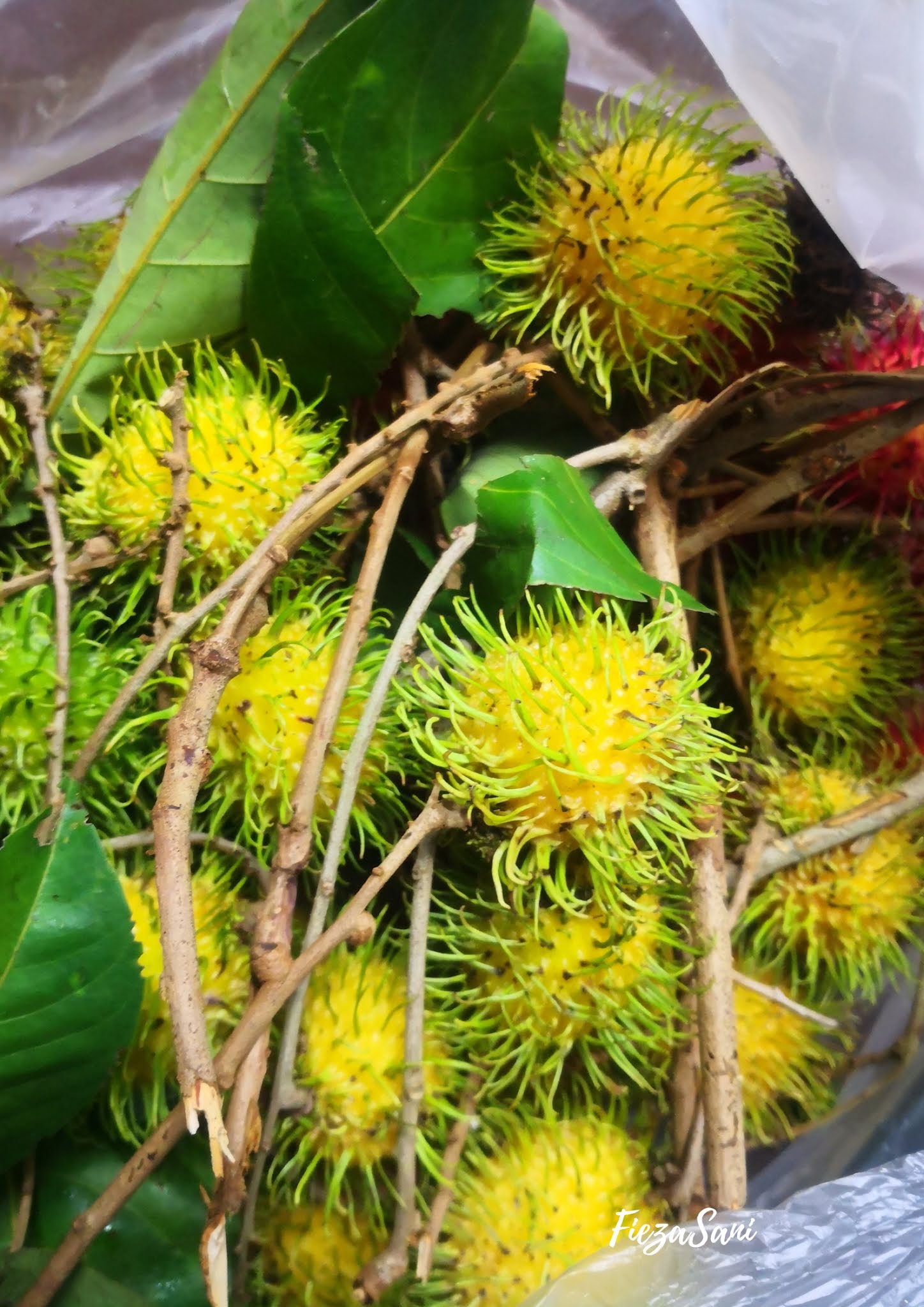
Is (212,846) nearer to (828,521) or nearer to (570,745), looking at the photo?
(570,745)

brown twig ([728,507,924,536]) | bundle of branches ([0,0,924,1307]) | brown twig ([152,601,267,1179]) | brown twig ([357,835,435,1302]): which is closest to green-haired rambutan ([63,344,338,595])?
bundle of branches ([0,0,924,1307])

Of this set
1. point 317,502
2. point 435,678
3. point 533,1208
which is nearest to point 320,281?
point 317,502

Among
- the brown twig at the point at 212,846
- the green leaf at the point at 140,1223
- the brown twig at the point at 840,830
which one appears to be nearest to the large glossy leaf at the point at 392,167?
the brown twig at the point at 212,846

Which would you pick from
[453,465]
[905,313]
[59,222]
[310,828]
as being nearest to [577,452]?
[453,465]

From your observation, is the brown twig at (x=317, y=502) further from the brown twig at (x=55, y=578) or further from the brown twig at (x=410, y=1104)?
the brown twig at (x=410, y=1104)

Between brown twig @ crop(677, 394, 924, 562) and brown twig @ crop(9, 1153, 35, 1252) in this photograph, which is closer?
brown twig @ crop(9, 1153, 35, 1252)

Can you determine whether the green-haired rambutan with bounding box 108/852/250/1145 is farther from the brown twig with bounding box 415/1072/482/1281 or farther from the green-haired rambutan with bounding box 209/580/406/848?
the brown twig with bounding box 415/1072/482/1281

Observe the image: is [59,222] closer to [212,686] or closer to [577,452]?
[577,452]

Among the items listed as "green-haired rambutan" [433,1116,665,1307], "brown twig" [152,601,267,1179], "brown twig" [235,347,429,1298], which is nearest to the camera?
"brown twig" [152,601,267,1179]
